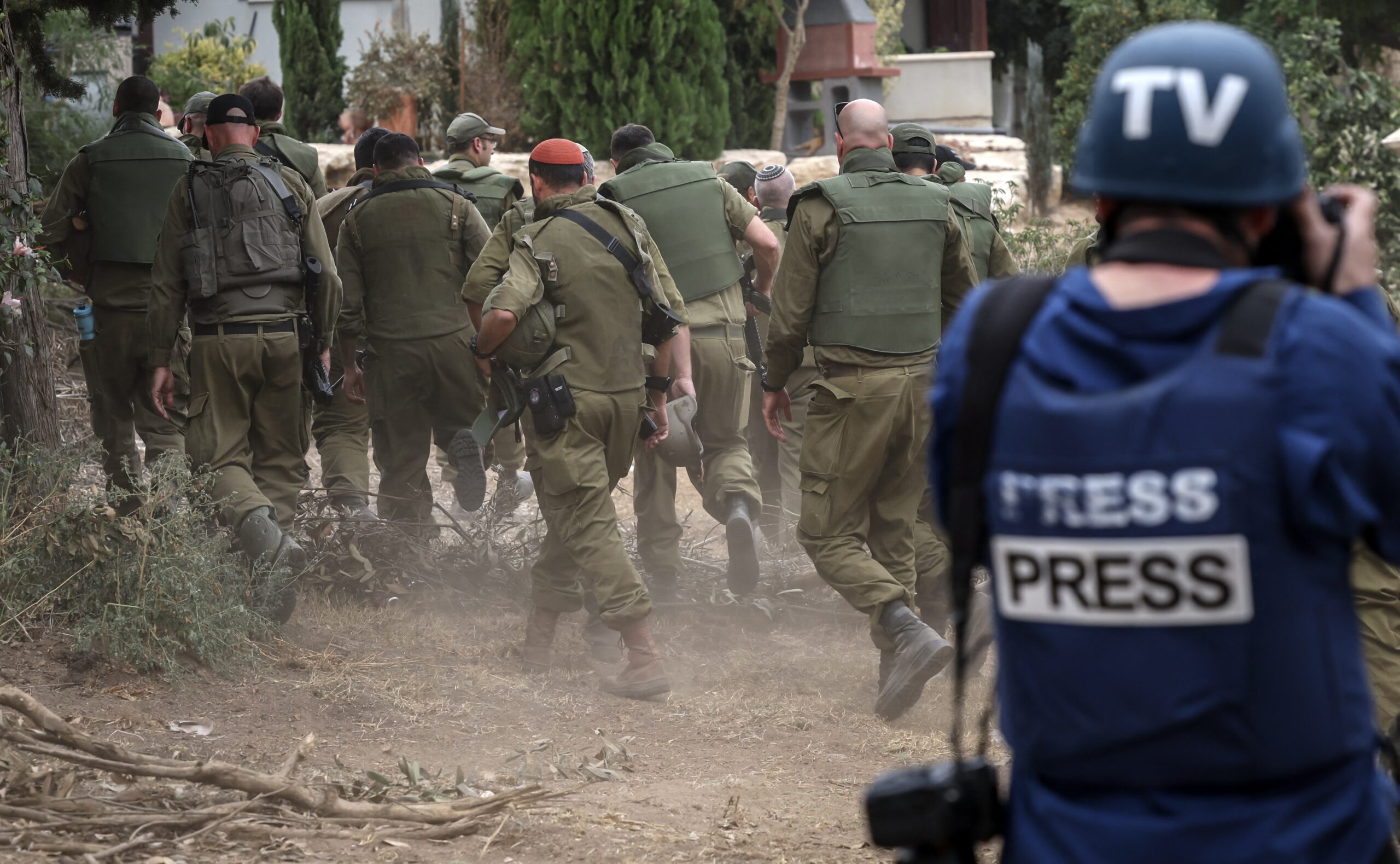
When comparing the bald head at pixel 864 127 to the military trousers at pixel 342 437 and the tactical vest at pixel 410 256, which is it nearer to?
the tactical vest at pixel 410 256

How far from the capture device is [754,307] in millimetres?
7754

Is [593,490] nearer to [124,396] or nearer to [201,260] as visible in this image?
[201,260]

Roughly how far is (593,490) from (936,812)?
397 centimetres

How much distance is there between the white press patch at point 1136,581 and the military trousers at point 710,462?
4.96m

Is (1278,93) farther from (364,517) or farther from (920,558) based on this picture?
(364,517)

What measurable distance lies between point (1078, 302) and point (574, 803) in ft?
9.48

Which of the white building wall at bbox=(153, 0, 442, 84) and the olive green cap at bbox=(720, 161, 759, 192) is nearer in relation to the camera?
the olive green cap at bbox=(720, 161, 759, 192)

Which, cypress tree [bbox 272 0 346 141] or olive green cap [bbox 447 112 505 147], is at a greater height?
cypress tree [bbox 272 0 346 141]

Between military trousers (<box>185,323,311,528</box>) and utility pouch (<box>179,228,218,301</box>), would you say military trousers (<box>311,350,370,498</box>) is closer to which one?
military trousers (<box>185,323,311,528</box>)

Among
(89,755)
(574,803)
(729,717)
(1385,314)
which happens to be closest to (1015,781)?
(1385,314)

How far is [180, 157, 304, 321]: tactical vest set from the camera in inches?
232

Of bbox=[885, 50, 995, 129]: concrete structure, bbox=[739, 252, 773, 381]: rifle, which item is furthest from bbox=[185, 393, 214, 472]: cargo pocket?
bbox=[885, 50, 995, 129]: concrete structure

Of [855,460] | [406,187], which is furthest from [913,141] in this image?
[406,187]

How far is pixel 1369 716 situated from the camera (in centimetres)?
162
